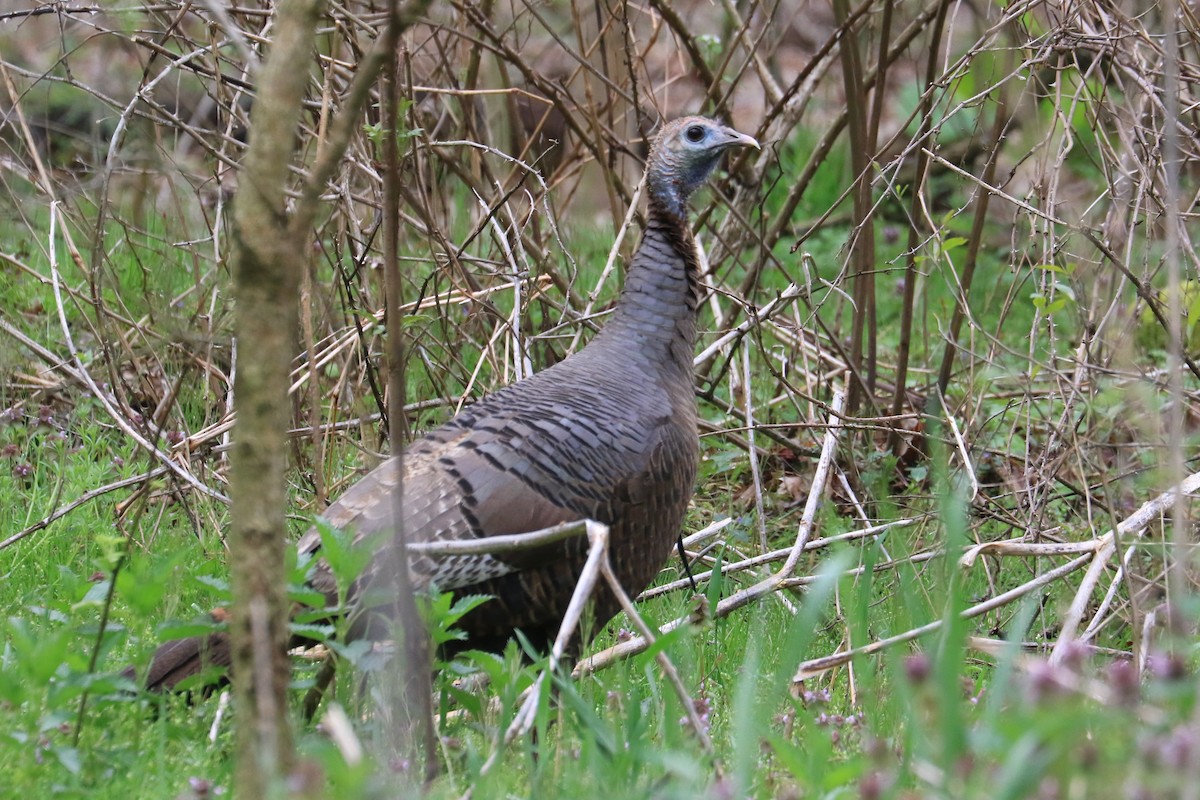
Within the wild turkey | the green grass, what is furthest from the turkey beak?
the green grass

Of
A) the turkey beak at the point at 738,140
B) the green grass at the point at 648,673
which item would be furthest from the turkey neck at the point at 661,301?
the green grass at the point at 648,673

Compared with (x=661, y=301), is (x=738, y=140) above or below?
above

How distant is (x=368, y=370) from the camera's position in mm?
4629

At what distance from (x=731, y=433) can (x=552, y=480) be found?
77.7 inches

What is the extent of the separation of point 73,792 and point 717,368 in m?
4.36

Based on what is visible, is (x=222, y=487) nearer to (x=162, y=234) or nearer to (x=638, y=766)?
(x=162, y=234)

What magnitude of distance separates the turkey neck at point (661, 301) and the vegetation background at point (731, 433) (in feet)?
1.35

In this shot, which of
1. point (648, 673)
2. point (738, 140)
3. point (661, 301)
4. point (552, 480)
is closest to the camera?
point (648, 673)

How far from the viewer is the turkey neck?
4031mm

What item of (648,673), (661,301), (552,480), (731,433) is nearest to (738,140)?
(661,301)

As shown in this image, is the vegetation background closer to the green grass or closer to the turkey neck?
the green grass

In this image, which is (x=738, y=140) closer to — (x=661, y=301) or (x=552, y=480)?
(x=661, y=301)

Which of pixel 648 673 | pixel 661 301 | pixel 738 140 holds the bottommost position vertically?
pixel 648 673

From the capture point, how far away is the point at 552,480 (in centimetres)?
345
